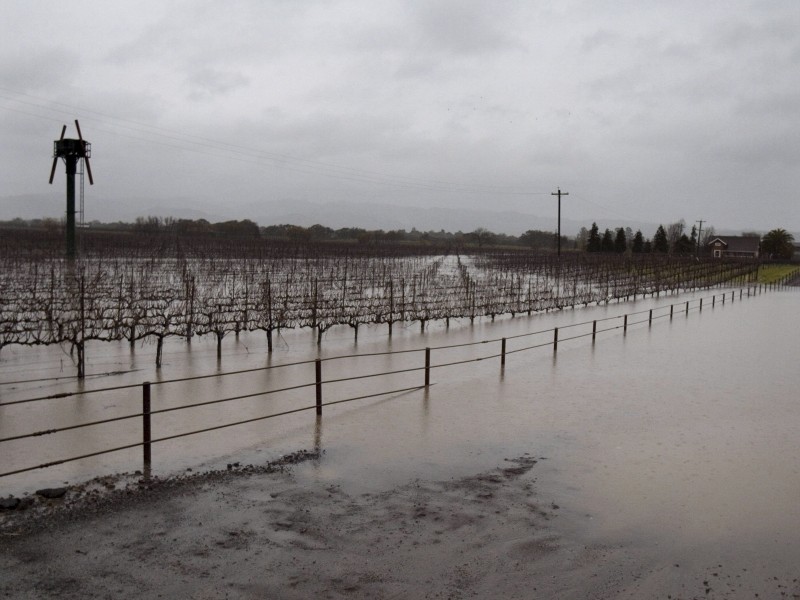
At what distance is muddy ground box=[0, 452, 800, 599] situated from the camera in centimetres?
536

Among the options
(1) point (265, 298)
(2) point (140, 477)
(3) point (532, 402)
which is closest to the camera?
(2) point (140, 477)

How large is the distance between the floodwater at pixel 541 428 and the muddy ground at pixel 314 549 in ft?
1.54

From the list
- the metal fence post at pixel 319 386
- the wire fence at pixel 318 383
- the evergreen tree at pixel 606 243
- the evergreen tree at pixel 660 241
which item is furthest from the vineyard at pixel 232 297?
the evergreen tree at pixel 660 241

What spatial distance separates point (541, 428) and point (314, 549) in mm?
5593

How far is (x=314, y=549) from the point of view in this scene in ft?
19.8

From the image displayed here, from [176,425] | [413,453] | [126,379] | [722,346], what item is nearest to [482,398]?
[413,453]

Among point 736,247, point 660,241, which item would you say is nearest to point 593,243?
point 660,241

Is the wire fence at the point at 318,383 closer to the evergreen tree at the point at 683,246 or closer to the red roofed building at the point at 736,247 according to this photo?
the evergreen tree at the point at 683,246

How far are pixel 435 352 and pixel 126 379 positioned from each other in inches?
333

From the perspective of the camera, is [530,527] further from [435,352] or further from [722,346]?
[722,346]

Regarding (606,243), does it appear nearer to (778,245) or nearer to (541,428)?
(778,245)

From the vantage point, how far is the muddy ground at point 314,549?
5.36m

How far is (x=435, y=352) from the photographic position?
19.7 m

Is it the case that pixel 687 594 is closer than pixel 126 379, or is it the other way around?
pixel 687 594
